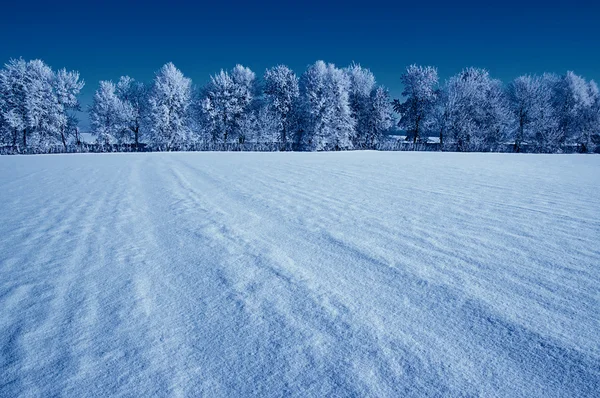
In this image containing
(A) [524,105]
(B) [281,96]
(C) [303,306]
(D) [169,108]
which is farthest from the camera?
(B) [281,96]

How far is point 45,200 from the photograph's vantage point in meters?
6.53

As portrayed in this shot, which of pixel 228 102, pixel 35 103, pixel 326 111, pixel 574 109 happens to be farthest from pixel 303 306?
pixel 574 109

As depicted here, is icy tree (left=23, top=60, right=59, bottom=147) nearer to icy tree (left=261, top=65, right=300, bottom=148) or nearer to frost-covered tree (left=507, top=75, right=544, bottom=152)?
icy tree (left=261, top=65, right=300, bottom=148)

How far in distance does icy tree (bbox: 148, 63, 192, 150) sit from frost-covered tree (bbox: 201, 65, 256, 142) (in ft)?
9.75

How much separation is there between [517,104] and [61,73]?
5654 cm

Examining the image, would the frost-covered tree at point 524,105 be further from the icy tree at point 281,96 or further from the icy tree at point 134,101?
the icy tree at point 134,101

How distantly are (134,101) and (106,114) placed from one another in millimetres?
3958

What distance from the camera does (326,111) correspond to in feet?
116

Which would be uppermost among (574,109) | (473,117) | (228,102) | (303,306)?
(228,102)

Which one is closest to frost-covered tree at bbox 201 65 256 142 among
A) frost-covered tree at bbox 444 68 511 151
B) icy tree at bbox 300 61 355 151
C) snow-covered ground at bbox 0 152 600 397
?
icy tree at bbox 300 61 355 151

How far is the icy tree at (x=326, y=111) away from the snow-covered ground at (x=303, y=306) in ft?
106

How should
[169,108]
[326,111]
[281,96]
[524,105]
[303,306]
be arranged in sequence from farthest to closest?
1. [281,96]
2. [169,108]
3. [524,105]
4. [326,111]
5. [303,306]

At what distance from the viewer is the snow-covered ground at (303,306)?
1.54 metres

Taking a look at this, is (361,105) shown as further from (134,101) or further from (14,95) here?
(14,95)
